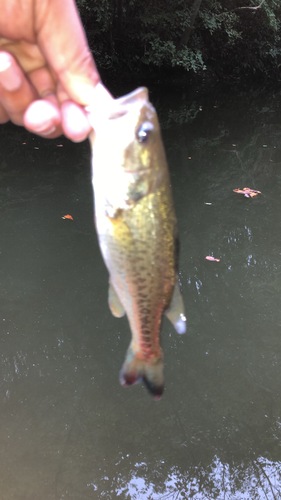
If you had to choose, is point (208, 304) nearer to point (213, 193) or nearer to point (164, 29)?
point (213, 193)

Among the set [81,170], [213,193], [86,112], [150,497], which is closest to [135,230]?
[86,112]

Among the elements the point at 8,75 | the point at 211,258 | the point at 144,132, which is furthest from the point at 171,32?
the point at 144,132

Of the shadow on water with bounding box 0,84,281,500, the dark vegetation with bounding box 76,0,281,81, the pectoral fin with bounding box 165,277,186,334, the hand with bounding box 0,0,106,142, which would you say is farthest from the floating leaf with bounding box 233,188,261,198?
the dark vegetation with bounding box 76,0,281,81

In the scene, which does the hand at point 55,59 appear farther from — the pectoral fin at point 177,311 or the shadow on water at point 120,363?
the shadow on water at point 120,363

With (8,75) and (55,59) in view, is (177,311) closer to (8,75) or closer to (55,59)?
(55,59)

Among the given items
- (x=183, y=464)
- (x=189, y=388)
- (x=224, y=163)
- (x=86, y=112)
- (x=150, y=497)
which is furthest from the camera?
(x=224, y=163)

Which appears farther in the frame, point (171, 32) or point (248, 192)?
point (171, 32)

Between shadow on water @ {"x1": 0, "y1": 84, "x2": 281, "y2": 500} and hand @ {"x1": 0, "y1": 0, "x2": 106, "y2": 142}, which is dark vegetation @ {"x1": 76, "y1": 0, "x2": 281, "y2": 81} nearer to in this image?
shadow on water @ {"x1": 0, "y1": 84, "x2": 281, "y2": 500}
